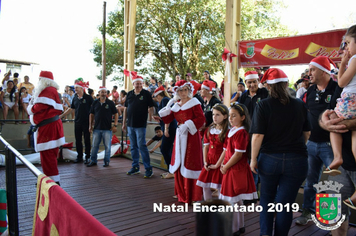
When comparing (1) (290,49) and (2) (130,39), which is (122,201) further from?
(2) (130,39)

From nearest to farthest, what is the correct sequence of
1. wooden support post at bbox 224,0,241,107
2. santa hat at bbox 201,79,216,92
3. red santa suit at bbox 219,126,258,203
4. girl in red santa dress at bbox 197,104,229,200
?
red santa suit at bbox 219,126,258,203 → girl in red santa dress at bbox 197,104,229,200 → santa hat at bbox 201,79,216,92 → wooden support post at bbox 224,0,241,107

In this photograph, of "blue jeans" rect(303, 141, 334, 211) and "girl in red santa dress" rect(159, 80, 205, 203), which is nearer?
"blue jeans" rect(303, 141, 334, 211)

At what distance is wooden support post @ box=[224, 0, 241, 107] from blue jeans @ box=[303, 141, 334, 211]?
408cm

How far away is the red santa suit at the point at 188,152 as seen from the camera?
452cm

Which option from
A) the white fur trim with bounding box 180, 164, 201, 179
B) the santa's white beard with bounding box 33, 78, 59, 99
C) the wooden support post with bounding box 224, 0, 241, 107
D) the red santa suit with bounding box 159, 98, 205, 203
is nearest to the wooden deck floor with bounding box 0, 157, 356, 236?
the red santa suit with bounding box 159, 98, 205, 203

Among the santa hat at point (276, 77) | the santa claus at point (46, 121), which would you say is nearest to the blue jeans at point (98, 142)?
the santa claus at point (46, 121)

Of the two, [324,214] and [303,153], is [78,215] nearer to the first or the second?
[303,153]

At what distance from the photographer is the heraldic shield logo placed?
2.76 metres

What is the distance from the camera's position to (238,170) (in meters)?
3.27

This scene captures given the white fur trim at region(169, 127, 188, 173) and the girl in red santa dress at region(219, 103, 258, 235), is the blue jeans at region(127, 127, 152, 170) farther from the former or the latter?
the girl in red santa dress at region(219, 103, 258, 235)

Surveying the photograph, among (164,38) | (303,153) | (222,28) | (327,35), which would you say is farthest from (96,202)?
(164,38)

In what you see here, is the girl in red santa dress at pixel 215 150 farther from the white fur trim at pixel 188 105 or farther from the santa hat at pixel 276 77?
the santa hat at pixel 276 77

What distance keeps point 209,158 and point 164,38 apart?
17.1 meters

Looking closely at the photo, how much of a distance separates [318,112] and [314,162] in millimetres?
612
